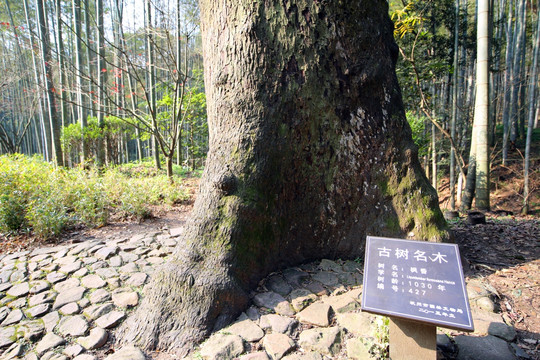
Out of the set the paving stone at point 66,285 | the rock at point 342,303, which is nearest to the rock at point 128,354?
the paving stone at point 66,285

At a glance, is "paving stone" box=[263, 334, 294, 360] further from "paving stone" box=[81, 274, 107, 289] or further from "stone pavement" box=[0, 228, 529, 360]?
"paving stone" box=[81, 274, 107, 289]

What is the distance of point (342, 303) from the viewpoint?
2.17 metres

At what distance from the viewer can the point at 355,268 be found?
2596mm

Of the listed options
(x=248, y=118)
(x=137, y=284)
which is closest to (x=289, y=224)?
(x=248, y=118)

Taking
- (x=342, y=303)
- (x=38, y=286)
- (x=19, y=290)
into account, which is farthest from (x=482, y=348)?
(x=19, y=290)

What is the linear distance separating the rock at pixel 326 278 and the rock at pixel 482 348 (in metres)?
0.90

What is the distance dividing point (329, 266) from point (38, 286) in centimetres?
276

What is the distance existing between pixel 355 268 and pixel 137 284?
2008mm

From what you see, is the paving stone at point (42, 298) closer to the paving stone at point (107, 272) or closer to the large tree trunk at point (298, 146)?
the paving stone at point (107, 272)

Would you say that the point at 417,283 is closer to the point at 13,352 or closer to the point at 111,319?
the point at 111,319

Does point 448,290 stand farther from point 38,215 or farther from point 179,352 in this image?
point 38,215

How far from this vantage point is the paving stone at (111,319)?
2188 mm

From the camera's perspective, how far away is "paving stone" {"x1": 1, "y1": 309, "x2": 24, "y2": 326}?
2320 millimetres

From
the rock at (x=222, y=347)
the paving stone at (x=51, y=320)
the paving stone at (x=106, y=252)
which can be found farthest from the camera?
the paving stone at (x=106, y=252)
